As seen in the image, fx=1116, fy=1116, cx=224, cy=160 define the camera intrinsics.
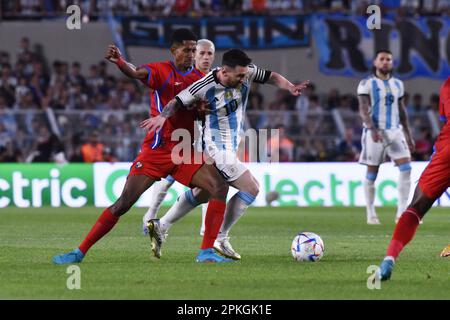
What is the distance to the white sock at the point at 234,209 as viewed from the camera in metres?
11.0

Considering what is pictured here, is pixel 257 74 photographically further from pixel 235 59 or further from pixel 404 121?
pixel 404 121

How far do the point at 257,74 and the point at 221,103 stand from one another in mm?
461

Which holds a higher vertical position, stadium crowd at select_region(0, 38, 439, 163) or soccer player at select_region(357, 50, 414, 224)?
soccer player at select_region(357, 50, 414, 224)

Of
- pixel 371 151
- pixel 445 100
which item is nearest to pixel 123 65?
pixel 445 100

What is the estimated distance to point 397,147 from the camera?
55.1 ft

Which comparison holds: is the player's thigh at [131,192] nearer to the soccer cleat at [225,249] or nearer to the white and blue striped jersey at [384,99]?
the soccer cleat at [225,249]

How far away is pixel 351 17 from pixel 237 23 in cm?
275

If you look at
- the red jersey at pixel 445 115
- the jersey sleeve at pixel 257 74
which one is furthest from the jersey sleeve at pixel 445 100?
the jersey sleeve at pixel 257 74

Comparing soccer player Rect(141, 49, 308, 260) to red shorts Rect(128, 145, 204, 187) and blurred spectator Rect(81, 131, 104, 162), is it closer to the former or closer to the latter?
red shorts Rect(128, 145, 204, 187)

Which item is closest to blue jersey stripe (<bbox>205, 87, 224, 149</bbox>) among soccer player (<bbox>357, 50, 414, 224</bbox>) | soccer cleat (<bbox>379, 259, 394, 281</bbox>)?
soccer cleat (<bbox>379, 259, 394, 281</bbox>)

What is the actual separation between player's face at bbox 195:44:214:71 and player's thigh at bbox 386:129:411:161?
5.32 m

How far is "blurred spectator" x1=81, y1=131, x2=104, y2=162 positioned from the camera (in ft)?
76.8

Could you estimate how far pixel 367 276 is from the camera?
30.1ft
